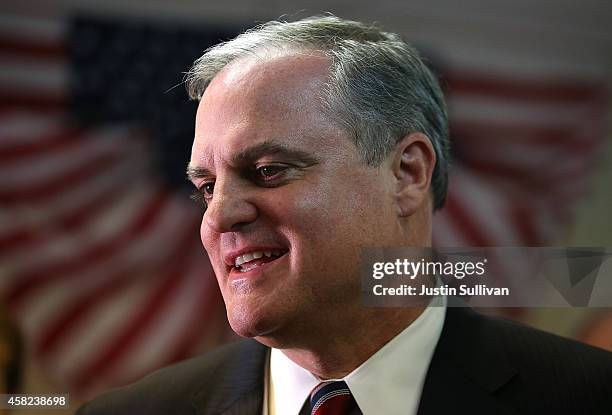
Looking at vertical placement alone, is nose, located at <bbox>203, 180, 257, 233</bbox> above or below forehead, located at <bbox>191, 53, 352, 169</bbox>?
below

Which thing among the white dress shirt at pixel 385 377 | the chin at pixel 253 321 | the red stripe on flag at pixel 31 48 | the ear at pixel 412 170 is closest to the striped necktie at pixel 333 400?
the white dress shirt at pixel 385 377

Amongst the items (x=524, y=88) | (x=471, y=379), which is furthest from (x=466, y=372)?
(x=524, y=88)

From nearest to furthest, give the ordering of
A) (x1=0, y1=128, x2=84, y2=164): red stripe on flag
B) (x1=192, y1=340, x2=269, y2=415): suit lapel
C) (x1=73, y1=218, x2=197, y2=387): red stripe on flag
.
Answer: (x1=192, y1=340, x2=269, y2=415): suit lapel
(x1=73, y1=218, x2=197, y2=387): red stripe on flag
(x1=0, y1=128, x2=84, y2=164): red stripe on flag

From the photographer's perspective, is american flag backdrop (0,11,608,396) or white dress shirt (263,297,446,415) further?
american flag backdrop (0,11,608,396)

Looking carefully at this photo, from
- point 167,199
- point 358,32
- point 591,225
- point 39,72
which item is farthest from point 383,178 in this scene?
point 39,72

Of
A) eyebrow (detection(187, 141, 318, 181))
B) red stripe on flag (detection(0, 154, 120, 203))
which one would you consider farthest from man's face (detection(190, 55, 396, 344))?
red stripe on flag (detection(0, 154, 120, 203))

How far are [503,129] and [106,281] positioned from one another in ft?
2.44

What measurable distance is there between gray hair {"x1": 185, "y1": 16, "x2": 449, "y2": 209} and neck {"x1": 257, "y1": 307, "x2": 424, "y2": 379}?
19 centimetres

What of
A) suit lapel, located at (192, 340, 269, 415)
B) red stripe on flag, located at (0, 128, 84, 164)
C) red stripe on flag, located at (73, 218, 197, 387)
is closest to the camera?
suit lapel, located at (192, 340, 269, 415)

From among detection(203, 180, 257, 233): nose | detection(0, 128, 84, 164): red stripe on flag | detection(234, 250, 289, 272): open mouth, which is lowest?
detection(234, 250, 289, 272): open mouth

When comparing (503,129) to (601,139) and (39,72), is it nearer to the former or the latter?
(601,139)

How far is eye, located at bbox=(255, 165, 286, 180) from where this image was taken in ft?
3.03

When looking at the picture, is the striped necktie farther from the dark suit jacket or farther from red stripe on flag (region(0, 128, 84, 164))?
red stripe on flag (region(0, 128, 84, 164))

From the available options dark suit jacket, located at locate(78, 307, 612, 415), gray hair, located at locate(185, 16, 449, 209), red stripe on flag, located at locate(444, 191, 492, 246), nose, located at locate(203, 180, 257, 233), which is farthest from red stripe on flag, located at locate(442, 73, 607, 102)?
nose, located at locate(203, 180, 257, 233)
